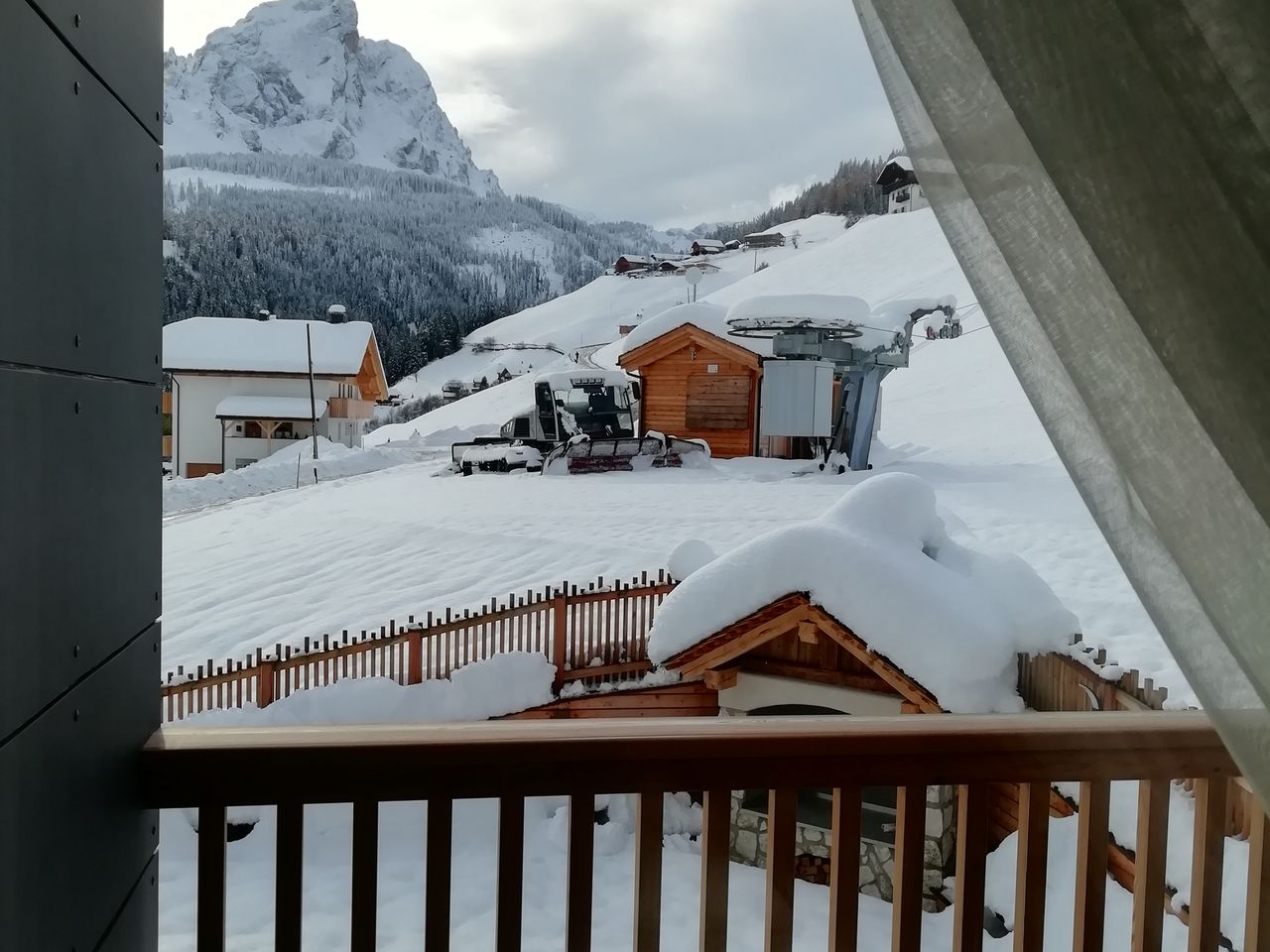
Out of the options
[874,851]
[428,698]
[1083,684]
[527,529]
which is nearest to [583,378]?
[527,529]

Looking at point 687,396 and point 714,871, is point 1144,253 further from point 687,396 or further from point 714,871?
point 687,396

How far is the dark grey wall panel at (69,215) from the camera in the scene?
449mm

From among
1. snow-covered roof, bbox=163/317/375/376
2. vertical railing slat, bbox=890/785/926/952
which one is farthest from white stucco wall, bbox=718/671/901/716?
snow-covered roof, bbox=163/317/375/376

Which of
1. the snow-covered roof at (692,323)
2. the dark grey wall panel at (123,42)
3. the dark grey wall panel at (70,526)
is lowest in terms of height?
the dark grey wall panel at (70,526)

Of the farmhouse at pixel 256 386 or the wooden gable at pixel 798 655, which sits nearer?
the wooden gable at pixel 798 655

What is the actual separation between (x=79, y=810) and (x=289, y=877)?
0.21 meters

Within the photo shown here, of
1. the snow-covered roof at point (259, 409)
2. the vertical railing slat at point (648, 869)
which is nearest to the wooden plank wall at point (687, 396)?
the snow-covered roof at point (259, 409)

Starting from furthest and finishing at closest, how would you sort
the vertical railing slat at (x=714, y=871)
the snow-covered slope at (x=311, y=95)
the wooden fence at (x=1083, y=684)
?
the snow-covered slope at (x=311, y=95) < the wooden fence at (x=1083, y=684) < the vertical railing slat at (x=714, y=871)

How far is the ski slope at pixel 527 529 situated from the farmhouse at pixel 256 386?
0.51 metres

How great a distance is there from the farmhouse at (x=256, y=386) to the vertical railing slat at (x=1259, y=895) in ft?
12.7

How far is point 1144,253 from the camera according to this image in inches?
15.4

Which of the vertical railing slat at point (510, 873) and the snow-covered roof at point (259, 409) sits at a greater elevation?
the snow-covered roof at point (259, 409)

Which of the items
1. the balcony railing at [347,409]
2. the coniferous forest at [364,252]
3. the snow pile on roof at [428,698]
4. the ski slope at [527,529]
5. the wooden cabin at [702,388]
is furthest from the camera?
the wooden cabin at [702,388]

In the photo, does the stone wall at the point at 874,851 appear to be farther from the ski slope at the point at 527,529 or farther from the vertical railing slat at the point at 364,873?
the vertical railing slat at the point at 364,873
